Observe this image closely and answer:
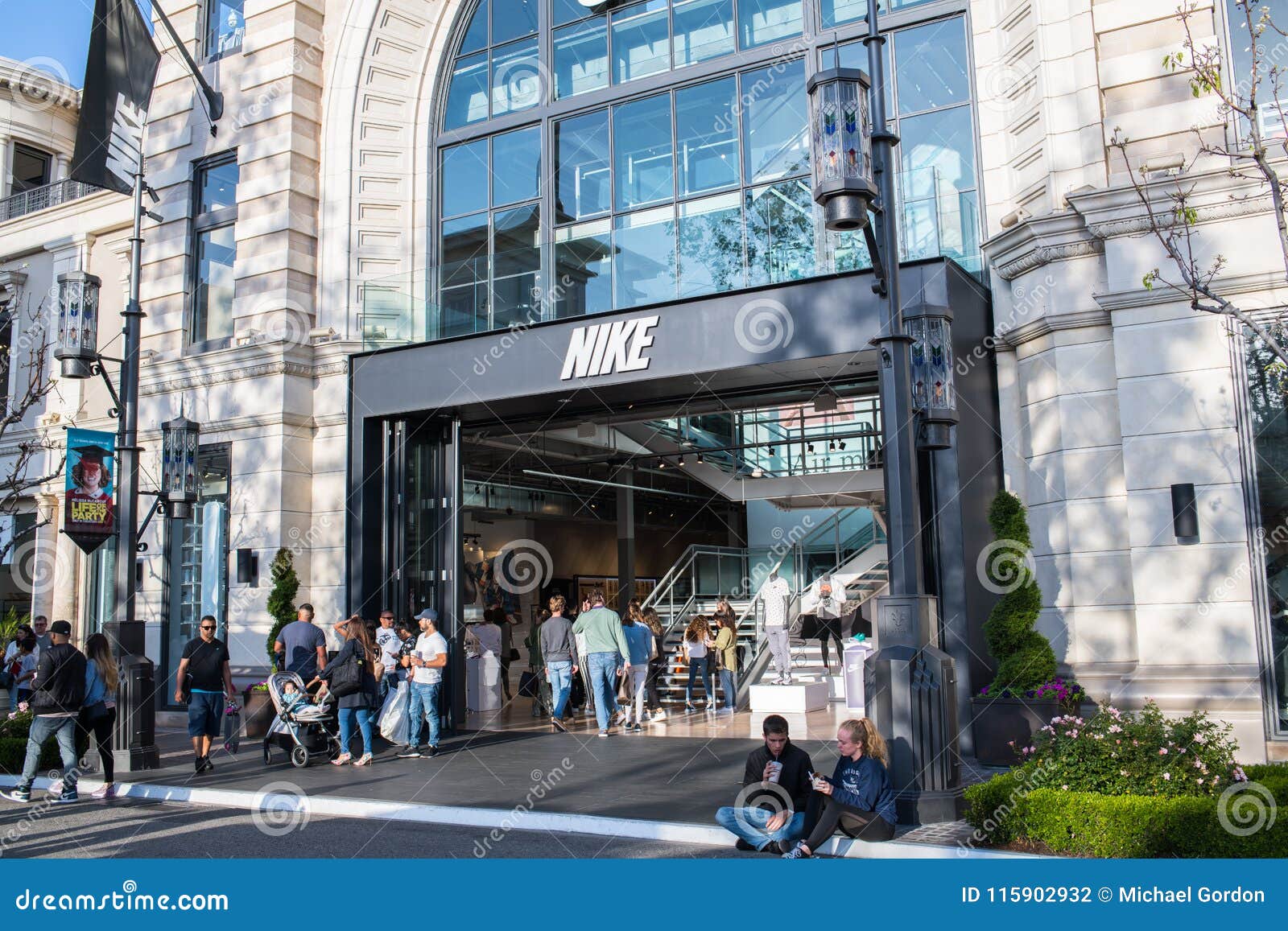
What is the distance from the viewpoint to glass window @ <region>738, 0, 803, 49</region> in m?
15.5

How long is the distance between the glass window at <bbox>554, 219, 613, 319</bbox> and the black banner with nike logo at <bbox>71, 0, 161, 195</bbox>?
690 centimetres

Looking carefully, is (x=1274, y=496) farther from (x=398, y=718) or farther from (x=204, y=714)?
(x=204, y=714)

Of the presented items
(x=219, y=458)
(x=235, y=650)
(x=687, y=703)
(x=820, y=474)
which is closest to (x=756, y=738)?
(x=687, y=703)

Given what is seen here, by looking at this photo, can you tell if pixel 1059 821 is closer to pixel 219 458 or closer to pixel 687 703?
pixel 687 703

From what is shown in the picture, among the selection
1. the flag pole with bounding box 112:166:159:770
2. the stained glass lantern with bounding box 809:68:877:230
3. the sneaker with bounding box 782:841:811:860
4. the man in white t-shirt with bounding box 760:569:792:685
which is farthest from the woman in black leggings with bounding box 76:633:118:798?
the man in white t-shirt with bounding box 760:569:792:685

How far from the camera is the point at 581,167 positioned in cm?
1702

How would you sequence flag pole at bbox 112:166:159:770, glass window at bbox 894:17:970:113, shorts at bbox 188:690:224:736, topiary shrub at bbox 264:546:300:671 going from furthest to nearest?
topiary shrub at bbox 264:546:300:671 → glass window at bbox 894:17:970:113 → flag pole at bbox 112:166:159:770 → shorts at bbox 188:690:224:736

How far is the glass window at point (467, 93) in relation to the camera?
18375 mm

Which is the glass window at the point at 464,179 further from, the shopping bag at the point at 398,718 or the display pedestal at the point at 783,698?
the display pedestal at the point at 783,698

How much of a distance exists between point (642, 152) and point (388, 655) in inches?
325

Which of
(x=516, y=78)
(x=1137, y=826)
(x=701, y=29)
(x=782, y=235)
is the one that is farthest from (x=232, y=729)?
(x=701, y=29)

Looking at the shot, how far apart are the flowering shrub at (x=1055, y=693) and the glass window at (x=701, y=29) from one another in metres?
9.86

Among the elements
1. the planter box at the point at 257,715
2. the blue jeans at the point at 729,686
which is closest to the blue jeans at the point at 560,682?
the blue jeans at the point at 729,686

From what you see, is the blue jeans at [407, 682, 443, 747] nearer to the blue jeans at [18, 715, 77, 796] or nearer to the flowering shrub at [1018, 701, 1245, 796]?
the blue jeans at [18, 715, 77, 796]
